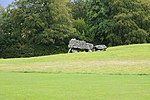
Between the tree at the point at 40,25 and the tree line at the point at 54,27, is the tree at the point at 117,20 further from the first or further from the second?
the tree at the point at 40,25

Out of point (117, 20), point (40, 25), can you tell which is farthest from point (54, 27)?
point (117, 20)

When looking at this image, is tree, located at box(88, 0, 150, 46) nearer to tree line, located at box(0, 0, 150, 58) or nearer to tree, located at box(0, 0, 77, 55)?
tree line, located at box(0, 0, 150, 58)

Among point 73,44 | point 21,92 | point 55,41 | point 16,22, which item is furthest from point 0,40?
point 21,92

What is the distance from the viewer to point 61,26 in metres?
66.9

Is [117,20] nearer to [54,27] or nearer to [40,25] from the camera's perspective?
[54,27]

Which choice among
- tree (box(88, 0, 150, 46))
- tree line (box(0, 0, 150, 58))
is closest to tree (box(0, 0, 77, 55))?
tree line (box(0, 0, 150, 58))

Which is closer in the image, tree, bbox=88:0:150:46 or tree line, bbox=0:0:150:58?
tree line, bbox=0:0:150:58

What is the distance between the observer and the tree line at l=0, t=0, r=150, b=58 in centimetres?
6612

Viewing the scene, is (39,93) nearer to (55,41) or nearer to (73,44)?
(73,44)

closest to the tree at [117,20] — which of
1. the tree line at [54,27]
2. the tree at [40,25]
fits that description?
the tree line at [54,27]

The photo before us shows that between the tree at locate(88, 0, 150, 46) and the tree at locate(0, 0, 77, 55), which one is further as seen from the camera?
the tree at locate(88, 0, 150, 46)

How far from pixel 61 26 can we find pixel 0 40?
11.7m

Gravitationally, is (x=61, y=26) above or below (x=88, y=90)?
above

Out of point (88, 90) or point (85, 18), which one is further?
point (85, 18)
